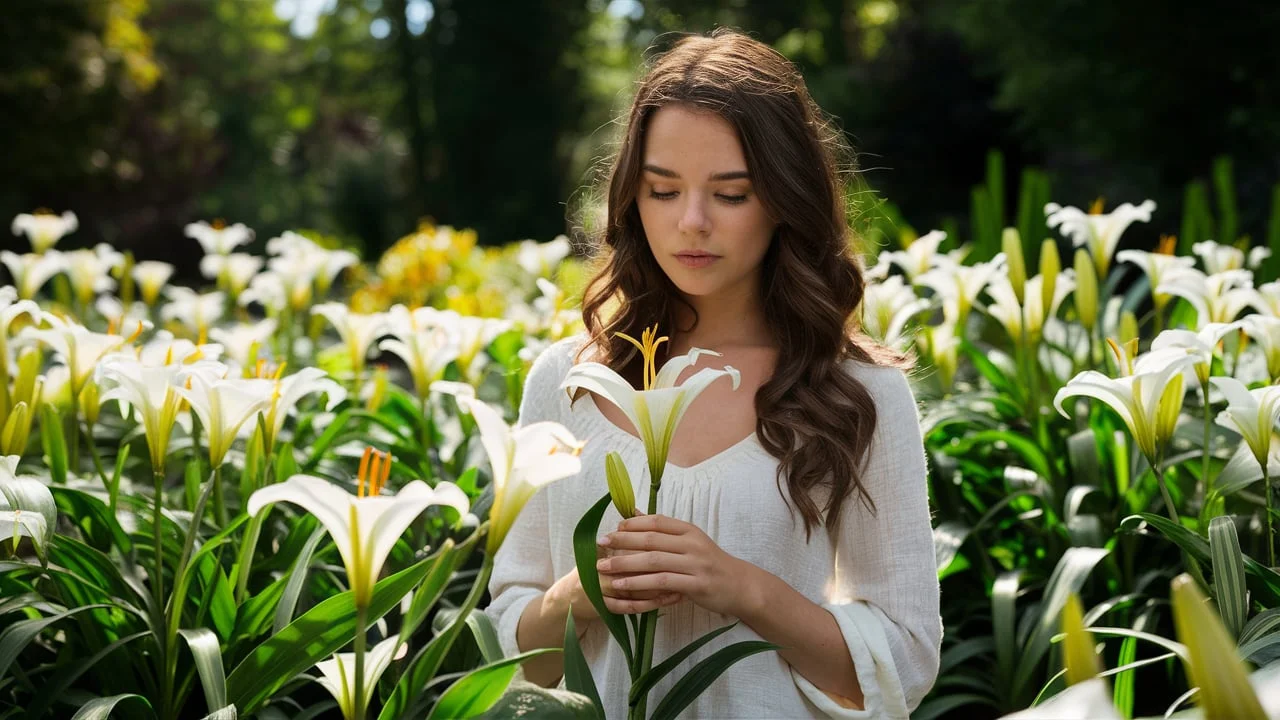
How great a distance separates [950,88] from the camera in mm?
13172

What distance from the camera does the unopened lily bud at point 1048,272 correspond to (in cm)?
285

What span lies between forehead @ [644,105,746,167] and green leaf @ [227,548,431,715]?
2.30ft

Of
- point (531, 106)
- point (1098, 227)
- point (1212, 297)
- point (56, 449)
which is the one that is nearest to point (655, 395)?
point (56, 449)

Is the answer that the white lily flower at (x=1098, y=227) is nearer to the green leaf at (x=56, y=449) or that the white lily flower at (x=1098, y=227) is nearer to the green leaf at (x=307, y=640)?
the green leaf at (x=307, y=640)

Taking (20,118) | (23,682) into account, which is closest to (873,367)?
(23,682)

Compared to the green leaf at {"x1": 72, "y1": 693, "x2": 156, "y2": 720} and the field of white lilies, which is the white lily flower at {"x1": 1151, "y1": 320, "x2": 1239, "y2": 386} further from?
the green leaf at {"x1": 72, "y1": 693, "x2": 156, "y2": 720}

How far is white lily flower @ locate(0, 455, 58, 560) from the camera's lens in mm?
1563

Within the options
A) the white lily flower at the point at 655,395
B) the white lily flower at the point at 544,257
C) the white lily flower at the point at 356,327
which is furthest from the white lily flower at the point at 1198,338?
the white lily flower at the point at 544,257

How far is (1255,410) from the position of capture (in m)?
1.74

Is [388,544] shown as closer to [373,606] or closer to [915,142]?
[373,606]

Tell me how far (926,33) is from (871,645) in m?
12.9

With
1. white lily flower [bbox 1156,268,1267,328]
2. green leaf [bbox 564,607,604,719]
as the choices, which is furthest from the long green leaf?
white lily flower [bbox 1156,268,1267,328]

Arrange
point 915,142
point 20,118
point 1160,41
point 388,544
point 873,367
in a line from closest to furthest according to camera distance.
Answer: point 388,544, point 873,367, point 1160,41, point 20,118, point 915,142

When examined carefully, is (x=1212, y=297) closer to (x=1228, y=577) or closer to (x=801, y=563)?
(x=1228, y=577)
